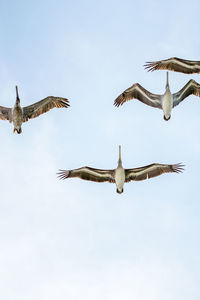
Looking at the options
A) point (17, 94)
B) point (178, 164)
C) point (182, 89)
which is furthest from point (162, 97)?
point (17, 94)

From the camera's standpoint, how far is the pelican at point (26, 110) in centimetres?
2731

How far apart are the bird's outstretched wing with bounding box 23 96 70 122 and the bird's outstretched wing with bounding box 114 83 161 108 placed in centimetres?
235

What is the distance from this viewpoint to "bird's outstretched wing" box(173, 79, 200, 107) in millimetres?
27875

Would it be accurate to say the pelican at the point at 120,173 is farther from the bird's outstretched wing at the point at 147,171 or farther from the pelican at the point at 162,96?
the pelican at the point at 162,96

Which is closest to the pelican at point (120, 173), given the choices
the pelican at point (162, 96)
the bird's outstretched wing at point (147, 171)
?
the bird's outstretched wing at point (147, 171)

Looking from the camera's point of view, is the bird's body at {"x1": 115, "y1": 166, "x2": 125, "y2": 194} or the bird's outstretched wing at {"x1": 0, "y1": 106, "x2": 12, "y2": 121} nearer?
the bird's body at {"x1": 115, "y1": 166, "x2": 125, "y2": 194}

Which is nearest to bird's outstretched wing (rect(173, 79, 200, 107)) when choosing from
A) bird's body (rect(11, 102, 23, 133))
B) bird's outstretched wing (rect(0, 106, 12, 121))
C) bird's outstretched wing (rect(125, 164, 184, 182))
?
bird's outstretched wing (rect(125, 164, 184, 182))

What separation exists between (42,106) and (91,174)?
387cm

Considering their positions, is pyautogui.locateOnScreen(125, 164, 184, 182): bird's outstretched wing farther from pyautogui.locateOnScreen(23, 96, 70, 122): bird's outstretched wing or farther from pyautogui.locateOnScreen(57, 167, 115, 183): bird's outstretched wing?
pyautogui.locateOnScreen(23, 96, 70, 122): bird's outstretched wing

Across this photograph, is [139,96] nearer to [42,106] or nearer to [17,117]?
[42,106]

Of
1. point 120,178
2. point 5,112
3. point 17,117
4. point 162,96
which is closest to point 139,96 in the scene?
point 162,96

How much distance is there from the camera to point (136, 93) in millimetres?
28438

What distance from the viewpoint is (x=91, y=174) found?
87.7ft

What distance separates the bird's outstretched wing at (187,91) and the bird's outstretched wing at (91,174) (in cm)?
422
